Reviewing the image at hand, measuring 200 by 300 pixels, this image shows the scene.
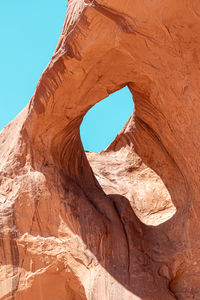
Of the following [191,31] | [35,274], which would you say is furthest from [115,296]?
[191,31]

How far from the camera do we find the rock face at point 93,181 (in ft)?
10.3

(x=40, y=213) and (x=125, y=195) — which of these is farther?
(x=125, y=195)

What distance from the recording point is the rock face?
3.14 metres

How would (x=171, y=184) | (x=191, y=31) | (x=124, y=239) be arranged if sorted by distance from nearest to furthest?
1. (x=191, y=31)
2. (x=124, y=239)
3. (x=171, y=184)

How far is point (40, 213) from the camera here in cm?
363

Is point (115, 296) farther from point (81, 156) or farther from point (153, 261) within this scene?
point (81, 156)

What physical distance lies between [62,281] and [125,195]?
1.16 meters

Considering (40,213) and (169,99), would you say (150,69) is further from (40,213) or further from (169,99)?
(40,213)

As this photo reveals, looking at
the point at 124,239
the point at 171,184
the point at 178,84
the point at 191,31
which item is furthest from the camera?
the point at 171,184

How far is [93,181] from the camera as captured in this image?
4195 millimetres

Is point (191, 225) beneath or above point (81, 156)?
beneath

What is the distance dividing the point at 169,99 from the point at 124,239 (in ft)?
3.79

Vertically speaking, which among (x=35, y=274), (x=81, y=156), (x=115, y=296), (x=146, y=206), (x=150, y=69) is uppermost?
(x=150, y=69)

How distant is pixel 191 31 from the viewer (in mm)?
3053
